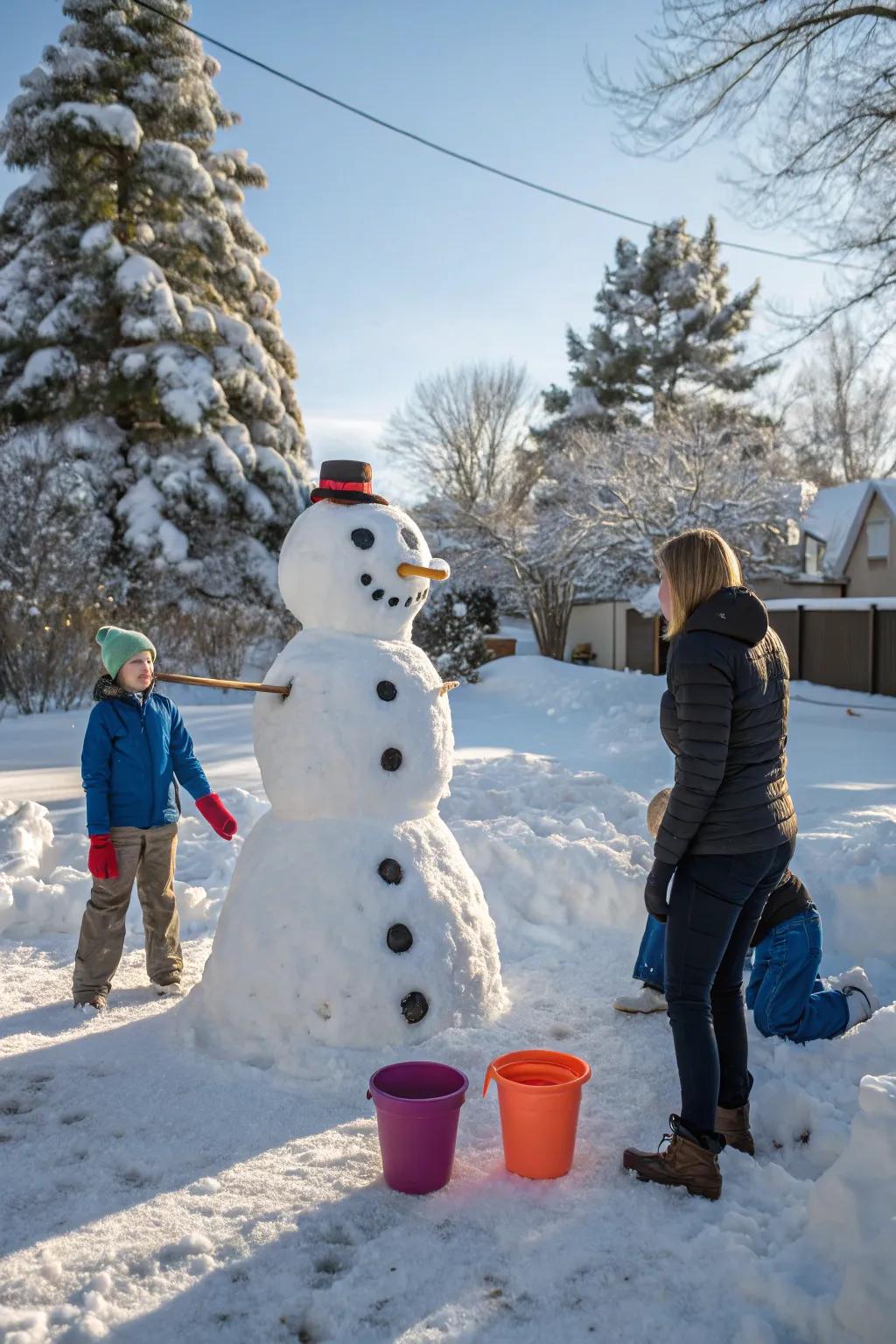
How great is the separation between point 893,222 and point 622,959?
405 inches

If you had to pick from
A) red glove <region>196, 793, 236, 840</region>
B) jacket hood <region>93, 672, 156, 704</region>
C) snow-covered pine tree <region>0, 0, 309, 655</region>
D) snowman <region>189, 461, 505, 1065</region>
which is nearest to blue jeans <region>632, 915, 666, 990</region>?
snowman <region>189, 461, 505, 1065</region>

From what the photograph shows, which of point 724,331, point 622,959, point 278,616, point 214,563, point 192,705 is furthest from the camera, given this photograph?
point 724,331

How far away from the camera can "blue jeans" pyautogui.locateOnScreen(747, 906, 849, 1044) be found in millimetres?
3314

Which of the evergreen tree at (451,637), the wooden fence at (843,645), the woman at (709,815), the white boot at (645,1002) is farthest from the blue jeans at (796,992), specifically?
the evergreen tree at (451,637)

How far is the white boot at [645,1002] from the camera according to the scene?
12.3 ft

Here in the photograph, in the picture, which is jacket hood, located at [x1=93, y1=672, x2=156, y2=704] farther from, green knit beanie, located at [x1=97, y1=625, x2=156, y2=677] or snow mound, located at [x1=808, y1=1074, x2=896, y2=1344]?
snow mound, located at [x1=808, y1=1074, x2=896, y2=1344]

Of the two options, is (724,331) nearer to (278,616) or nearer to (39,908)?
(278,616)

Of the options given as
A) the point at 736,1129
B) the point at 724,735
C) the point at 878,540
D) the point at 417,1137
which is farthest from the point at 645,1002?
the point at 878,540

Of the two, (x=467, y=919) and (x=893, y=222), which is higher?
(x=893, y=222)

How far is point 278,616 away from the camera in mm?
15391

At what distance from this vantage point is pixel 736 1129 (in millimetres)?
2822

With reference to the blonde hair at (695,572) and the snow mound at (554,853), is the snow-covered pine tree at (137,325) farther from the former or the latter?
the blonde hair at (695,572)

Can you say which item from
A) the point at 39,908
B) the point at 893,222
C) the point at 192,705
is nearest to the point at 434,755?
the point at 39,908

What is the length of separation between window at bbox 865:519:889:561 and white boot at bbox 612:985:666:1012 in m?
23.5
